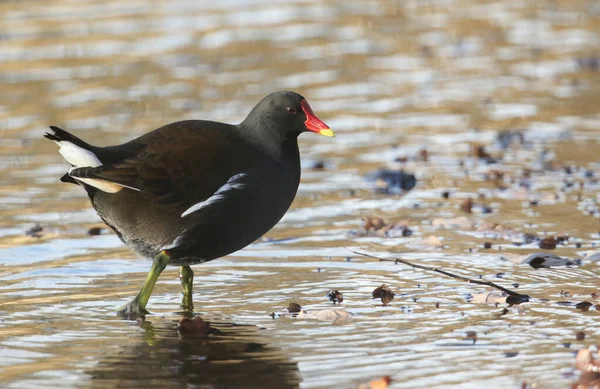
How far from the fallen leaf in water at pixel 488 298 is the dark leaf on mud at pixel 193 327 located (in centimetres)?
158

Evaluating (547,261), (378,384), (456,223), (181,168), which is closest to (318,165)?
(456,223)

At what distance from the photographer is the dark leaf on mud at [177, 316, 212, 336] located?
6.22 m

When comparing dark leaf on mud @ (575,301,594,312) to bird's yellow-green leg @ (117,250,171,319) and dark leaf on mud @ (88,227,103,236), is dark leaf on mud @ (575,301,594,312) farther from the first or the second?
dark leaf on mud @ (88,227,103,236)

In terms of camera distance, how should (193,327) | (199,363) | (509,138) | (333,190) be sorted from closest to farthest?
(199,363), (193,327), (333,190), (509,138)

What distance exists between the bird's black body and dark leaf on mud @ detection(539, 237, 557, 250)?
212cm

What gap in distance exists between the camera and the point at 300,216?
30.2ft

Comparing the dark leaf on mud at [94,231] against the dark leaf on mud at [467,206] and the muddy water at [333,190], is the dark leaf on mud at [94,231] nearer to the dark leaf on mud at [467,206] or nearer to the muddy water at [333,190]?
the muddy water at [333,190]

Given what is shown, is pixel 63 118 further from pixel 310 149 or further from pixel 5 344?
pixel 5 344

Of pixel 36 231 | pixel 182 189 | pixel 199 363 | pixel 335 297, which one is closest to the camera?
pixel 199 363

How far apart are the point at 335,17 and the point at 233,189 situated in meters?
12.3

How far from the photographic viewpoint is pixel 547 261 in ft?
24.5

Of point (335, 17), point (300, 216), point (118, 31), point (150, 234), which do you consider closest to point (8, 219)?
point (300, 216)

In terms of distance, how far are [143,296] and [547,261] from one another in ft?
8.92

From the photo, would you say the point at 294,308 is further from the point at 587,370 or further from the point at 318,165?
the point at 318,165
